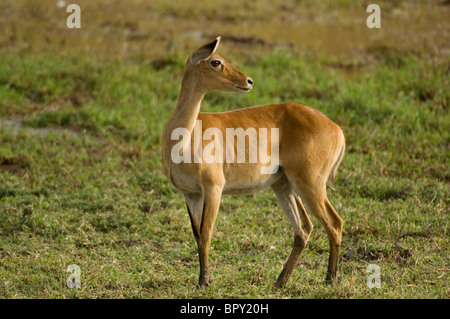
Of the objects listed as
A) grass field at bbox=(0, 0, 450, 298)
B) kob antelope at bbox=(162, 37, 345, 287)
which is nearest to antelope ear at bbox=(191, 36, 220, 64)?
kob antelope at bbox=(162, 37, 345, 287)

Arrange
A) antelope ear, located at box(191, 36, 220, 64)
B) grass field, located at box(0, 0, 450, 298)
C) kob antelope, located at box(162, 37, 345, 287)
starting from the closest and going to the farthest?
antelope ear, located at box(191, 36, 220, 64)
kob antelope, located at box(162, 37, 345, 287)
grass field, located at box(0, 0, 450, 298)

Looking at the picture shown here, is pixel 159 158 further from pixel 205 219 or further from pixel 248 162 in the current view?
pixel 205 219

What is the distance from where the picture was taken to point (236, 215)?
21.3ft

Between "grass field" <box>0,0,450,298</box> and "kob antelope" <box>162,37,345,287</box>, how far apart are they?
16.8 inches

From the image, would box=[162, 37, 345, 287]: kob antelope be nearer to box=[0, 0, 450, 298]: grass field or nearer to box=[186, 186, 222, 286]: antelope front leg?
box=[186, 186, 222, 286]: antelope front leg

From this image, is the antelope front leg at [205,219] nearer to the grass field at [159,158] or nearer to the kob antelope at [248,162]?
Answer: the kob antelope at [248,162]

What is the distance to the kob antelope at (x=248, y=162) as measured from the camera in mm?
4750

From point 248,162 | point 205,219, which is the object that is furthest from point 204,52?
point 205,219

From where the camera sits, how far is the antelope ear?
4.65 metres

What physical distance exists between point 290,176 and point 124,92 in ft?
15.6

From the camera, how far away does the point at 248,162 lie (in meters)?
4.98

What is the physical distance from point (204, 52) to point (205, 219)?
3.70ft

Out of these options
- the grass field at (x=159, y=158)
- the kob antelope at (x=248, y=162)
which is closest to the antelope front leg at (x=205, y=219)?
the kob antelope at (x=248, y=162)

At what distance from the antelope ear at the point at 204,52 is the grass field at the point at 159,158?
1.56 m
